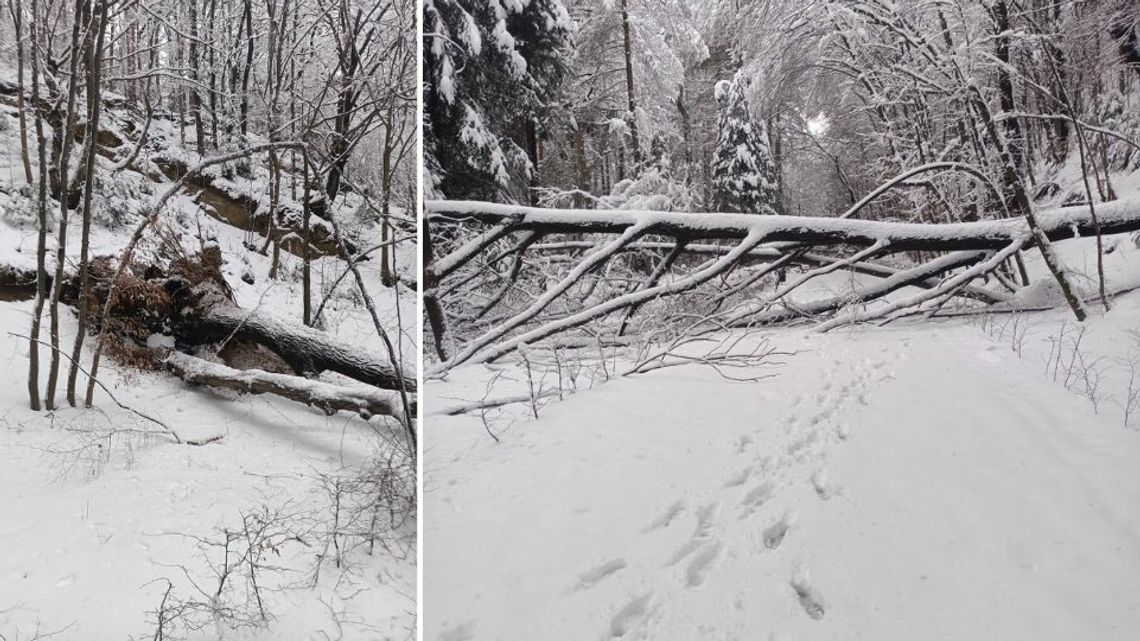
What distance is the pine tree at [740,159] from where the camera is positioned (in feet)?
3.89

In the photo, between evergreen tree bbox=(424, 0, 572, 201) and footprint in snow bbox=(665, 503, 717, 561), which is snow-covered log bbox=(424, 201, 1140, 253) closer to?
evergreen tree bbox=(424, 0, 572, 201)

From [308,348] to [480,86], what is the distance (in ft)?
2.01

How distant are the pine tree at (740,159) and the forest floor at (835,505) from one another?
0.39 meters

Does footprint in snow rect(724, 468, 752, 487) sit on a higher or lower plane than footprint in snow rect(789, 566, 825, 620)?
higher

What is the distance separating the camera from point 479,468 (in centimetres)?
109

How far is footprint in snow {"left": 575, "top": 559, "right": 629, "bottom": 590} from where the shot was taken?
0.75 meters

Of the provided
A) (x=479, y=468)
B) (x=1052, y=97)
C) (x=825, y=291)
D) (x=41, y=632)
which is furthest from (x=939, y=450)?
(x=41, y=632)

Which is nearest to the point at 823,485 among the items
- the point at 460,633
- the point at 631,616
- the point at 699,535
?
the point at 699,535

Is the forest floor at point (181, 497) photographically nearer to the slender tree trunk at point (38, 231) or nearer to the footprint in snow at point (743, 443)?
the slender tree trunk at point (38, 231)

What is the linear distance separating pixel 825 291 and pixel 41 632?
1556 millimetres

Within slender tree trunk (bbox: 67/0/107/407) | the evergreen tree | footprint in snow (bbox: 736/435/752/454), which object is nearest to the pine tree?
the evergreen tree

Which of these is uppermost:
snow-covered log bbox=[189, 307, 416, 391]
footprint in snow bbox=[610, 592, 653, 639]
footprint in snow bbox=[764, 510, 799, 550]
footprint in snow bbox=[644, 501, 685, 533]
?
snow-covered log bbox=[189, 307, 416, 391]

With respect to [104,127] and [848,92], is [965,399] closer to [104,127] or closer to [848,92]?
[848,92]

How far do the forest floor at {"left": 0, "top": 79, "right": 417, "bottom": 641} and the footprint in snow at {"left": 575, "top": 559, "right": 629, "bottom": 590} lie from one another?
0.35 m
